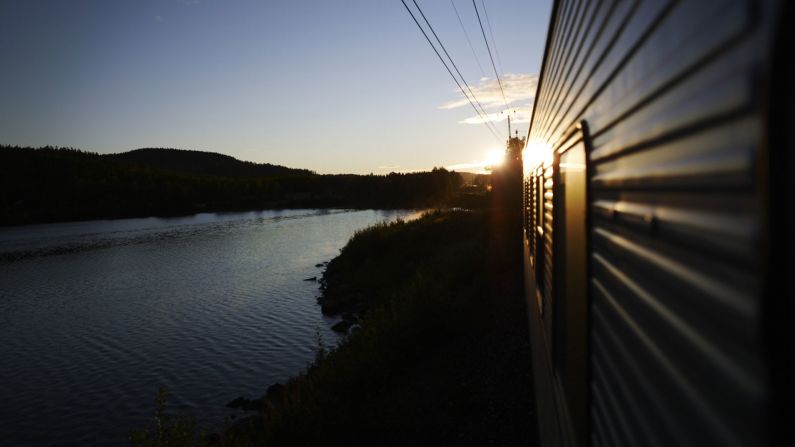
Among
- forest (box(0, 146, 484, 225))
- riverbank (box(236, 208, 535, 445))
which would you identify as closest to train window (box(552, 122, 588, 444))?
riverbank (box(236, 208, 535, 445))

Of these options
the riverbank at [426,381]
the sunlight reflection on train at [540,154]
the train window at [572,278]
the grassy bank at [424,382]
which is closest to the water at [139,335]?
the riverbank at [426,381]

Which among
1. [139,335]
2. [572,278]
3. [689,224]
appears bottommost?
[139,335]

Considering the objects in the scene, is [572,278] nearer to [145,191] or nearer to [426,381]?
[426,381]

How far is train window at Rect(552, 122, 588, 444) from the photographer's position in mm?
2616

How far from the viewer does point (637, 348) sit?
1.59m

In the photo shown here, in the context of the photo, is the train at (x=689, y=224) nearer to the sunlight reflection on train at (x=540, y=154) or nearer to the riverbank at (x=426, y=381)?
the sunlight reflection on train at (x=540, y=154)

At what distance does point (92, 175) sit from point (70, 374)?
11402 cm

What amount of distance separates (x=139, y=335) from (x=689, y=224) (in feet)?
66.5

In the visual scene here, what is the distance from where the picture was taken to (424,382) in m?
9.23

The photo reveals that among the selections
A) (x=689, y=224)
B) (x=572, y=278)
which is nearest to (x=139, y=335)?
(x=572, y=278)

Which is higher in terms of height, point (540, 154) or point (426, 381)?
point (540, 154)

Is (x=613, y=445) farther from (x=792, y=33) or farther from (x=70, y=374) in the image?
(x=70, y=374)

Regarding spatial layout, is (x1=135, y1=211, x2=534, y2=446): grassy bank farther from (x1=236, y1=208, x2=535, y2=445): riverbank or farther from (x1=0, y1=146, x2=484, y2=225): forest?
(x1=0, y1=146, x2=484, y2=225): forest

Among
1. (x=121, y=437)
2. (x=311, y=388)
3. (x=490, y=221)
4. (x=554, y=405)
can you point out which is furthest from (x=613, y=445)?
(x=490, y=221)
